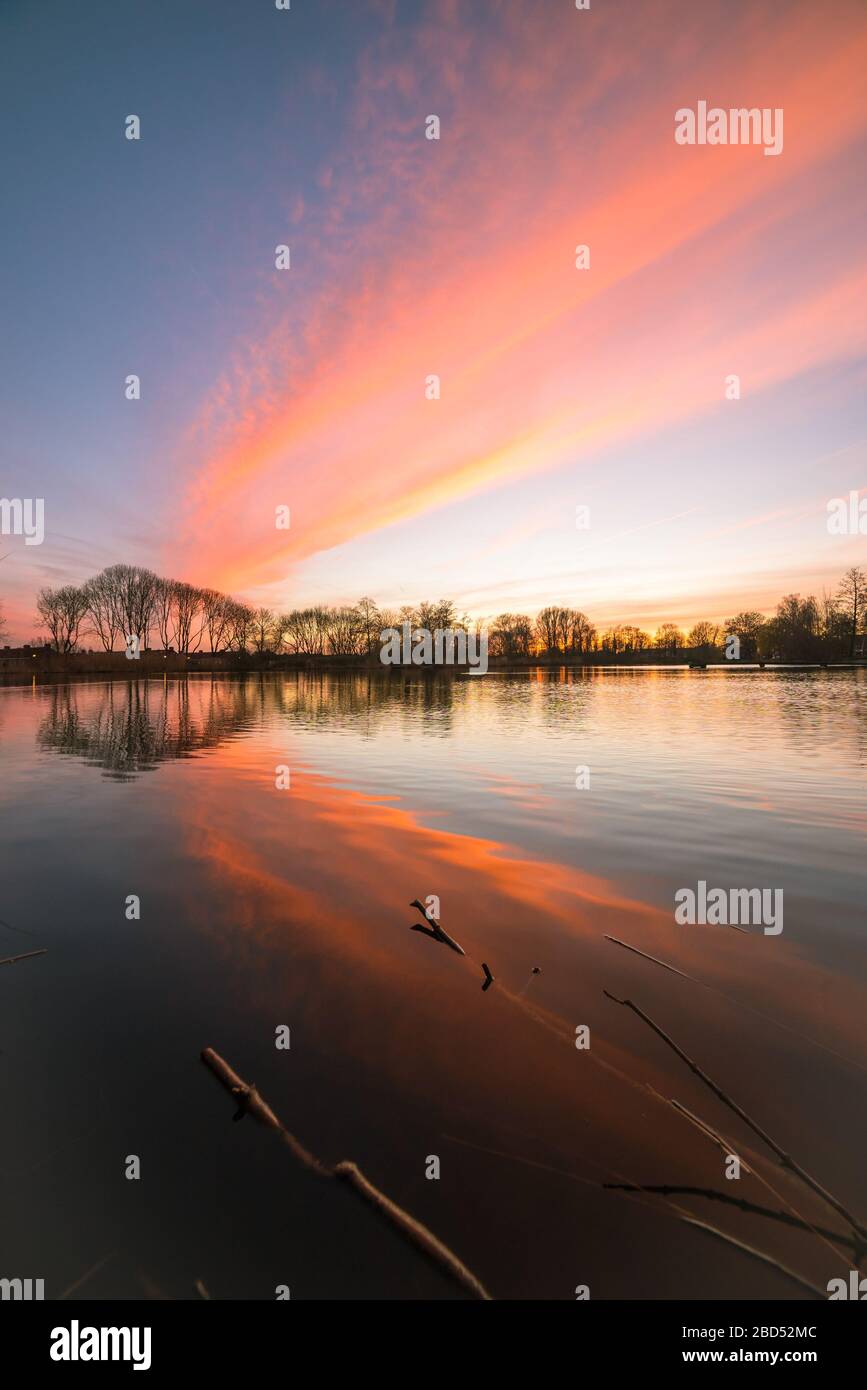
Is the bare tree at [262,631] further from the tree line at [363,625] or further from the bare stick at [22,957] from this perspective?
the bare stick at [22,957]

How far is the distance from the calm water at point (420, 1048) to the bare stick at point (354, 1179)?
63mm

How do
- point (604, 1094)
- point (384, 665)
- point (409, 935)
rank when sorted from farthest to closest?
point (384, 665)
point (409, 935)
point (604, 1094)

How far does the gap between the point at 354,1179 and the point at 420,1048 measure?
46.7 inches

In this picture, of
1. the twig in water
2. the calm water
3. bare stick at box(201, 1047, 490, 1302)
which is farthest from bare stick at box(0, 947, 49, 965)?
the twig in water

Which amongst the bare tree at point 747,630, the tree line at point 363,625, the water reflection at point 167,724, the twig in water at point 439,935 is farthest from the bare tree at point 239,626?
the twig in water at point 439,935

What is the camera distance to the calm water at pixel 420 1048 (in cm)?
272

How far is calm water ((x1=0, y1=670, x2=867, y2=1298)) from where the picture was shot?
8.93ft

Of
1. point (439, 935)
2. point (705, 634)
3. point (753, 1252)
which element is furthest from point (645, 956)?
point (705, 634)

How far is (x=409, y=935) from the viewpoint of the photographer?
600 centimetres

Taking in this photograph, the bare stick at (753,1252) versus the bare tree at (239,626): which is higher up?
the bare tree at (239,626)
